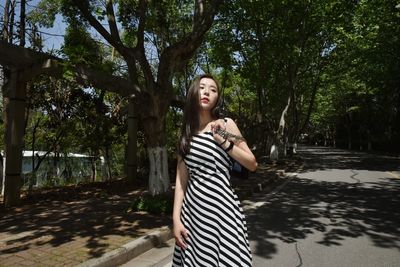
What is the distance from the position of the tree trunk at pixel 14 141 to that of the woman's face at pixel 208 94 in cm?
715

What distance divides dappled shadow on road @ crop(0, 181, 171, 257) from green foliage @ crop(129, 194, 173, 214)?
0.17 metres

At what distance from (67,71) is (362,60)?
23.1 meters

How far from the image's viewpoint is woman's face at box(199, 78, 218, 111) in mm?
2729

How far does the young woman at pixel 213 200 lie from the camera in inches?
101

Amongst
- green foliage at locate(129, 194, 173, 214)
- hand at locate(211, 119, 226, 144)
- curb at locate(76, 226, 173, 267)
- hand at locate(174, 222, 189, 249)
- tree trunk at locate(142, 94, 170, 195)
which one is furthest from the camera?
tree trunk at locate(142, 94, 170, 195)

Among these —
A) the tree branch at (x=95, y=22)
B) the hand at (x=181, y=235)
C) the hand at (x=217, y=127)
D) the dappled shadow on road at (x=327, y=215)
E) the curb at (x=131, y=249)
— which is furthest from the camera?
the tree branch at (x=95, y=22)

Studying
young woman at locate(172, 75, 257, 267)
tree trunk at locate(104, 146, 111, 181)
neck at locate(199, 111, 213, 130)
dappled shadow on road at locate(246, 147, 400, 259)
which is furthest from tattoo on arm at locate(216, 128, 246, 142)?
tree trunk at locate(104, 146, 111, 181)

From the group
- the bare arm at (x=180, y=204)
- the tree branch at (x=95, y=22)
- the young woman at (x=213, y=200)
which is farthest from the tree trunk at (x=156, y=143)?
the young woman at (x=213, y=200)

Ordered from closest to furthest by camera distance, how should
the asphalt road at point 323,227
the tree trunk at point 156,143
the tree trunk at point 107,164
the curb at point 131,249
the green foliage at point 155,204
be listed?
the curb at point 131,249
the asphalt road at point 323,227
the green foliage at point 155,204
the tree trunk at point 156,143
the tree trunk at point 107,164

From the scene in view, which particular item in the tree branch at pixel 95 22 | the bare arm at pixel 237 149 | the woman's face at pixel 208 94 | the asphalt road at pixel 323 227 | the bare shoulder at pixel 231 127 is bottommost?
the asphalt road at pixel 323 227

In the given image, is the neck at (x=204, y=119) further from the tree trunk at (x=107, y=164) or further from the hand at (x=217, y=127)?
the tree trunk at (x=107, y=164)

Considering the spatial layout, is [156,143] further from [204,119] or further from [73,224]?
[204,119]

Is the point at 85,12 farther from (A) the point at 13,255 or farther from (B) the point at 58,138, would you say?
(B) the point at 58,138

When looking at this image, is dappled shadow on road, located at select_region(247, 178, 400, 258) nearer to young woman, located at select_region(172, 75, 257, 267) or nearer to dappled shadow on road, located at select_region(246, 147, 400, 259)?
dappled shadow on road, located at select_region(246, 147, 400, 259)
